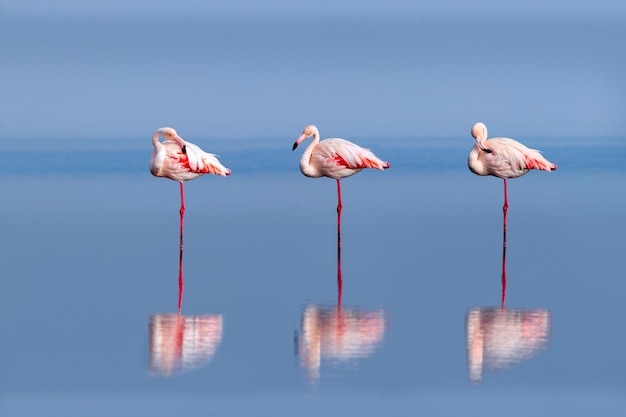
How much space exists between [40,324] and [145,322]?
57cm

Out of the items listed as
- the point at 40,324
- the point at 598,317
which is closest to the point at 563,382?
the point at 598,317

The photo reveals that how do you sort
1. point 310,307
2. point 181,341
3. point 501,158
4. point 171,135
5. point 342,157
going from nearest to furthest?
point 181,341
point 310,307
point 171,135
point 342,157
point 501,158

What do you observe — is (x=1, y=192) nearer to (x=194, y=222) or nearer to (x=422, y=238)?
(x=194, y=222)

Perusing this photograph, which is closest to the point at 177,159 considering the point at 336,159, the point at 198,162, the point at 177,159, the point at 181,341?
the point at 177,159

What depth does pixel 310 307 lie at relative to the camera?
28.0ft

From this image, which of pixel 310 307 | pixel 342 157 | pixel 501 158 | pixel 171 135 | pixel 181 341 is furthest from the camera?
pixel 501 158

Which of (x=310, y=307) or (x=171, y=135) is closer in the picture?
(x=310, y=307)

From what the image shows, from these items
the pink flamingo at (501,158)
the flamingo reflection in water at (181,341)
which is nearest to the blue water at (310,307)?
the flamingo reflection in water at (181,341)

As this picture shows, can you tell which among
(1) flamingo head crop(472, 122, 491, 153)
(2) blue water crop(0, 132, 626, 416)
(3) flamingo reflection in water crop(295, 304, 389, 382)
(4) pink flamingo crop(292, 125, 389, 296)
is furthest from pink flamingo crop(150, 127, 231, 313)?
(3) flamingo reflection in water crop(295, 304, 389, 382)

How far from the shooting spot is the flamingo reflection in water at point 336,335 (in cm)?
720

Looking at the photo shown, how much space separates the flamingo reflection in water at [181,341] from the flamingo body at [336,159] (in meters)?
3.91

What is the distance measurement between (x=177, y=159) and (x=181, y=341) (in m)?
4.35

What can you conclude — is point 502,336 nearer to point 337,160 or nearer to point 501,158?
point 337,160

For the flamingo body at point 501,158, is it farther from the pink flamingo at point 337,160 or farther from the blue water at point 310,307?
the pink flamingo at point 337,160
